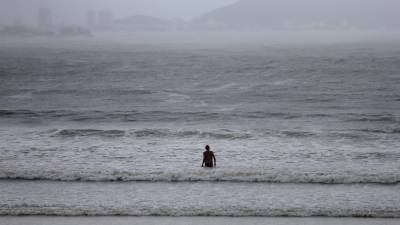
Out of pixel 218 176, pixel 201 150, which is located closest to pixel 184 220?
pixel 218 176

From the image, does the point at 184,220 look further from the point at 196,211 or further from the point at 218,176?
the point at 218,176

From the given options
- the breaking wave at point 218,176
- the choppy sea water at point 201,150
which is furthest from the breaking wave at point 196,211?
the breaking wave at point 218,176

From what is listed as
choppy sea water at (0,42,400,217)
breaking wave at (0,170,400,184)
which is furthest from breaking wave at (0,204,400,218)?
breaking wave at (0,170,400,184)

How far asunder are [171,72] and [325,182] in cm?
5956

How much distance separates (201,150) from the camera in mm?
23672

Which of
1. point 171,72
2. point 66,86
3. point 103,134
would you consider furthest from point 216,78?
point 103,134

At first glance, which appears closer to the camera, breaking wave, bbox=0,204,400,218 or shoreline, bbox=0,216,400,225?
shoreline, bbox=0,216,400,225

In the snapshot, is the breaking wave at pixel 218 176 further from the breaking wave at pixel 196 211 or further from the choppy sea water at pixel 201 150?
the breaking wave at pixel 196 211

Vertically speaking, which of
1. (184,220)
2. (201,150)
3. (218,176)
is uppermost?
(218,176)

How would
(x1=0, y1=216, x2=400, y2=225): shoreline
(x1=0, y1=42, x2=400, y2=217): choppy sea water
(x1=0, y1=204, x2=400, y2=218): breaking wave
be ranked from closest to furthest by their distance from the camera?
1. (x1=0, y1=216, x2=400, y2=225): shoreline
2. (x1=0, y1=204, x2=400, y2=218): breaking wave
3. (x1=0, y1=42, x2=400, y2=217): choppy sea water

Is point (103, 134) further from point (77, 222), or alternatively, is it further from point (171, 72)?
point (171, 72)

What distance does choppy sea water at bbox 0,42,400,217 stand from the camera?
15727 millimetres

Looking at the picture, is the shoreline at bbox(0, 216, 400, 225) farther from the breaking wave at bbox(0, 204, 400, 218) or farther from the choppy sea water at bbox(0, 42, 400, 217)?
the choppy sea water at bbox(0, 42, 400, 217)

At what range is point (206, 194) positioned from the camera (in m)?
16.6
